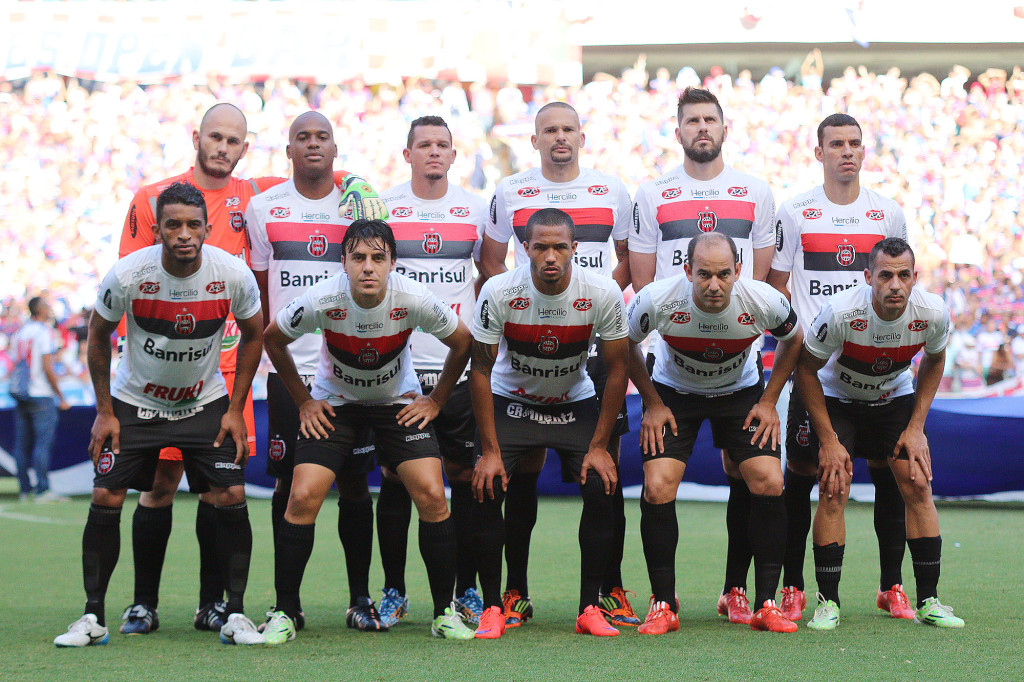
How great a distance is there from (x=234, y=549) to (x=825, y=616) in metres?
2.56

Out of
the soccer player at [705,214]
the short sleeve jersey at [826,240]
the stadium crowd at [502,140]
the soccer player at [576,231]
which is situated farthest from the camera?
the stadium crowd at [502,140]

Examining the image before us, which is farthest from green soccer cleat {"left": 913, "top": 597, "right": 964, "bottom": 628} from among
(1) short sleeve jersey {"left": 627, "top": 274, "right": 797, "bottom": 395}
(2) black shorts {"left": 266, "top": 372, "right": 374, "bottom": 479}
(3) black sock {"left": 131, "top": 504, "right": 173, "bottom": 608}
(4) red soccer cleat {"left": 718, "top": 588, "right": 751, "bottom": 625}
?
(3) black sock {"left": 131, "top": 504, "right": 173, "bottom": 608}

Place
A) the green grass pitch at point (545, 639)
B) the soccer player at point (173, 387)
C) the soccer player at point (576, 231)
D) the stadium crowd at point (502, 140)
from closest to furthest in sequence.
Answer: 1. the green grass pitch at point (545, 639)
2. the soccer player at point (173, 387)
3. the soccer player at point (576, 231)
4. the stadium crowd at point (502, 140)

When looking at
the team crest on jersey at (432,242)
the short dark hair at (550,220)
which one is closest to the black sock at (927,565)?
the short dark hair at (550,220)

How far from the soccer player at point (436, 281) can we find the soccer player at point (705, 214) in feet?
2.73

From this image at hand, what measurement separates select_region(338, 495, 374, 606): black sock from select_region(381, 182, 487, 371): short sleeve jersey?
2.41ft

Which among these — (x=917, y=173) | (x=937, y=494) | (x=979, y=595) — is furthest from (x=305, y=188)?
(x=917, y=173)

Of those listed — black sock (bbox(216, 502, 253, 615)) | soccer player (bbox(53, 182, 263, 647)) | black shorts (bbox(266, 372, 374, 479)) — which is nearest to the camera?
soccer player (bbox(53, 182, 263, 647))

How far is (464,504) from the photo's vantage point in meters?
4.93

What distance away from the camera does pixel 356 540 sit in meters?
4.98

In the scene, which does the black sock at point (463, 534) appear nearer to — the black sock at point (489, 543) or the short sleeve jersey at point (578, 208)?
the black sock at point (489, 543)

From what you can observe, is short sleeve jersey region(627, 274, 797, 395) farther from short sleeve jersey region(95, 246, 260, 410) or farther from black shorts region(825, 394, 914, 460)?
short sleeve jersey region(95, 246, 260, 410)

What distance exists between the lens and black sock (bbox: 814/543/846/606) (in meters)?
4.75

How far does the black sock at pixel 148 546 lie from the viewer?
480 centimetres
